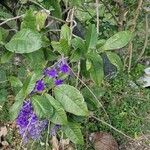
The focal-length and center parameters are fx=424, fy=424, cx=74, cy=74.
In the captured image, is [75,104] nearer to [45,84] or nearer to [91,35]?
[45,84]

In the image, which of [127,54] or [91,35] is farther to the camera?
[127,54]

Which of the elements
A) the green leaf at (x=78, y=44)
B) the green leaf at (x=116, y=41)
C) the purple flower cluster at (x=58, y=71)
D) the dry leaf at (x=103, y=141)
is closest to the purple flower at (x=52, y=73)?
the purple flower cluster at (x=58, y=71)

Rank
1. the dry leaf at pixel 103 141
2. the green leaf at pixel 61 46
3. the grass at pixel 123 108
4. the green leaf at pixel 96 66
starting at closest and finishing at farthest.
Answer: the green leaf at pixel 61 46 < the green leaf at pixel 96 66 < the dry leaf at pixel 103 141 < the grass at pixel 123 108

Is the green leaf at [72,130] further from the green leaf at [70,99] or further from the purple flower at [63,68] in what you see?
the purple flower at [63,68]

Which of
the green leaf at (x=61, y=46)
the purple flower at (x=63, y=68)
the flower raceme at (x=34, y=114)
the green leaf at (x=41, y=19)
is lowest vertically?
the flower raceme at (x=34, y=114)

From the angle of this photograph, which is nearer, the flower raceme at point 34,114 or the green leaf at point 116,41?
the flower raceme at point 34,114

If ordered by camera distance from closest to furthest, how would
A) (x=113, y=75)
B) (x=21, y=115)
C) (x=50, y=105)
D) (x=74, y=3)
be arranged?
(x=50, y=105), (x=21, y=115), (x=74, y=3), (x=113, y=75)

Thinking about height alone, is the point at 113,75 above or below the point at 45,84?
below

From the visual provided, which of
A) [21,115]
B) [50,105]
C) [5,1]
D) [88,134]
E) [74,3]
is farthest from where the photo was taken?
[88,134]

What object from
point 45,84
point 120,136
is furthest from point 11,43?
point 120,136
